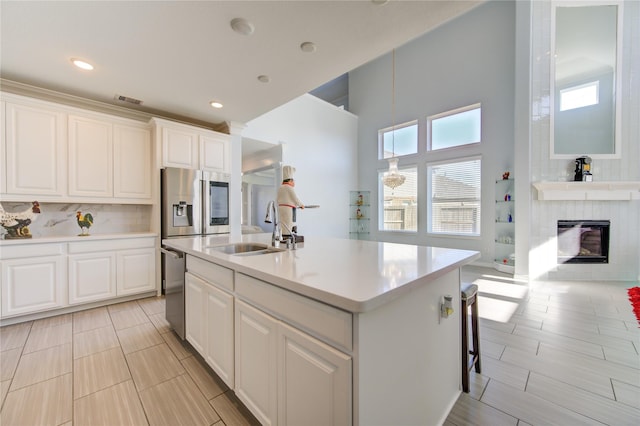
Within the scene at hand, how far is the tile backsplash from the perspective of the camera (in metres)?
2.90

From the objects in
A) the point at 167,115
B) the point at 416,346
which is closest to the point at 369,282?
the point at 416,346

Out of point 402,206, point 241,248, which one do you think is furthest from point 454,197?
point 241,248

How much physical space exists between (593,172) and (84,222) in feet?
24.0

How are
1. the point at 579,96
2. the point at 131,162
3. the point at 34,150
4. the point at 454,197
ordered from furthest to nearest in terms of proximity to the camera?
1. the point at 454,197
2. the point at 579,96
3. the point at 131,162
4. the point at 34,150

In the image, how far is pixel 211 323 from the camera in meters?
1.63

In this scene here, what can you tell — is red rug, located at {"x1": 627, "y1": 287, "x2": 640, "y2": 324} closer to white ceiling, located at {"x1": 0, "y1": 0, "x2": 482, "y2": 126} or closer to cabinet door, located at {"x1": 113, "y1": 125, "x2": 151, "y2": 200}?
white ceiling, located at {"x1": 0, "y1": 0, "x2": 482, "y2": 126}

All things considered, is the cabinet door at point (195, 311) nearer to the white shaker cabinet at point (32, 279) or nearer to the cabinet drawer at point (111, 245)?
the cabinet drawer at point (111, 245)

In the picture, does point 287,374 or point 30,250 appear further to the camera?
point 30,250

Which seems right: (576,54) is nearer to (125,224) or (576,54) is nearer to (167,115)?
(167,115)

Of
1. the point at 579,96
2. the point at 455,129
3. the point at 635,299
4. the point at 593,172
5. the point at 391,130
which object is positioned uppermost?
the point at 391,130

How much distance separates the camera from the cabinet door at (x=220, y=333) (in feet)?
4.71

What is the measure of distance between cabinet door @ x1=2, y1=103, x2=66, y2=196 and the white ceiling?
42cm

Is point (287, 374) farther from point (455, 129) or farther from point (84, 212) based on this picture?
point (455, 129)

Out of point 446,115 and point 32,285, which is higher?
point 446,115
